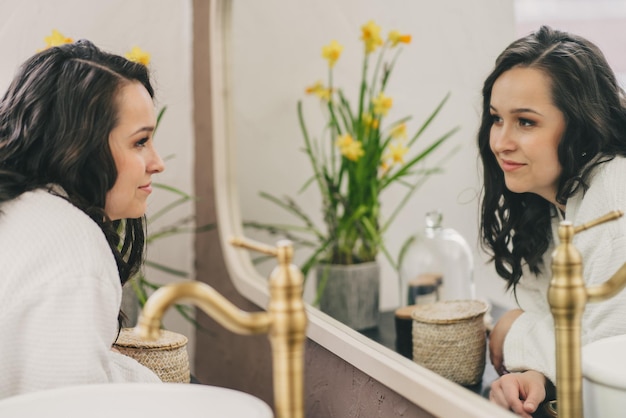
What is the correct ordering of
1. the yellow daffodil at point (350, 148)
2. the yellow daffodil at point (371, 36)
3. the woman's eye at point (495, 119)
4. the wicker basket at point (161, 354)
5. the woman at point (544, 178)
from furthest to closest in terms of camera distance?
the yellow daffodil at point (350, 148) → the yellow daffodil at point (371, 36) → the wicker basket at point (161, 354) → the woman's eye at point (495, 119) → the woman at point (544, 178)

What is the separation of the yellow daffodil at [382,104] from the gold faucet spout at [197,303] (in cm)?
62

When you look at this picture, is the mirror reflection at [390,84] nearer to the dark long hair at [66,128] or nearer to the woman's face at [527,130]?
the woman's face at [527,130]

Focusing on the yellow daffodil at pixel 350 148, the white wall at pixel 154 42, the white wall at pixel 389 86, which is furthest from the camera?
the white wall at pixel 154 42

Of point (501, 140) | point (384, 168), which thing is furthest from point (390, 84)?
point (501, 140)

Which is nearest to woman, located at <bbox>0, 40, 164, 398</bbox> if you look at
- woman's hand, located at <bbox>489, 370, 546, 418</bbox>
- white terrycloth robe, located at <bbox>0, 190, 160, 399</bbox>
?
white terrycloth robe, located at <bbox>0, 190, 160, 399</bbox>

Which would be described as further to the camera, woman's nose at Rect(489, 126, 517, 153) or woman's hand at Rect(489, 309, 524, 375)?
woman's hand at Rect(489, 309, 524, 375)

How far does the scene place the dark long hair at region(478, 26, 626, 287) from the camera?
71 centimetres

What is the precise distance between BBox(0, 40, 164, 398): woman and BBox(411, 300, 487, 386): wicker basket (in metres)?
0.35

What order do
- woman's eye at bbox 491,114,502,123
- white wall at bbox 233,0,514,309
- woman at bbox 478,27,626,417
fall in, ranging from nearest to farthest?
1. woman at bbox 478,27,626,417
2. woman's eye at bbox 491,114,502,123
3. white wall at bbox 233,0,514,309

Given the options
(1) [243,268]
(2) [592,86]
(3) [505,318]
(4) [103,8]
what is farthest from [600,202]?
(4) [103,8]

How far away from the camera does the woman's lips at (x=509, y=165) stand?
0.79m

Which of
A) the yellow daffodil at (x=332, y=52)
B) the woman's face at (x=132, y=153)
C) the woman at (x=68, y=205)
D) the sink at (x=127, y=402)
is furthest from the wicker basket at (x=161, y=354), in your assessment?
the yellow daffodil at (x=332, y=52)

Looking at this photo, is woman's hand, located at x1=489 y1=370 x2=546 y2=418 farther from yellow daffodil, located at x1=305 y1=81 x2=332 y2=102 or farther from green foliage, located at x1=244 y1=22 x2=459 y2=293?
yellow daffodil, located at x1=305 y1=81 x2=332 y2=102

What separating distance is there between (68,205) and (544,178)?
1.76 ft
